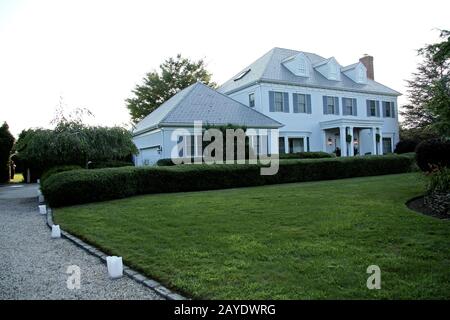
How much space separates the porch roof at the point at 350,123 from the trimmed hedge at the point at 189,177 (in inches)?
287

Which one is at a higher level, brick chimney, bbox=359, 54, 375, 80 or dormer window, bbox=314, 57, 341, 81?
brick chimney, bbox=359, 54, 375, 80

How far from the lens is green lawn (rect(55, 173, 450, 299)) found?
3.95 m

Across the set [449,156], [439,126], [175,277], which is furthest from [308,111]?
[175,277]

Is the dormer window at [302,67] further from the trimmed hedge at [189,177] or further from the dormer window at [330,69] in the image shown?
the trimmed hedge at [189,177]

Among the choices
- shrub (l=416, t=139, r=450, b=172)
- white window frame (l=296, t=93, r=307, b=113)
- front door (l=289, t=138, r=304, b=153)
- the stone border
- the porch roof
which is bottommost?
the stone border

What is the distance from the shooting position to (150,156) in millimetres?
24891

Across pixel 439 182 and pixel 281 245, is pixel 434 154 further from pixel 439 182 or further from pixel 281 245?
pixel 281 245

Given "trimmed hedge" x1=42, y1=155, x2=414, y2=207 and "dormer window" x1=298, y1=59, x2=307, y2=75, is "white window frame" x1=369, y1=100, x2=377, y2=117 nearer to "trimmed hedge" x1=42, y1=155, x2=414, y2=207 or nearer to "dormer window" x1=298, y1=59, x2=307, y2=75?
"dormer window" x1=298, y1=59, x2=307, y2=75

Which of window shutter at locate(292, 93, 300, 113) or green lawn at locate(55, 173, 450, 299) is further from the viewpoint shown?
window shutter at locate(292, 93, 300, 113)

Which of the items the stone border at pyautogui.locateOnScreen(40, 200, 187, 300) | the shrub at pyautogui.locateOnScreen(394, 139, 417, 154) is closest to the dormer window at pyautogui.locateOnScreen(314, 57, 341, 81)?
the shrub at pyautogui.locateOnScreen(394, 139, 417, 154)

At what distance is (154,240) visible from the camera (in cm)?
629

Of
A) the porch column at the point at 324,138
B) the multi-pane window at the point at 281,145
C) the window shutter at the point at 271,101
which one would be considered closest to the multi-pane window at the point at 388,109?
the porch column at the point at 324,138

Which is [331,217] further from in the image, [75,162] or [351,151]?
[351,151]

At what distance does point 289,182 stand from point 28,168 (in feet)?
75.8
